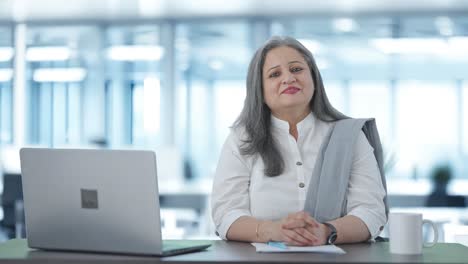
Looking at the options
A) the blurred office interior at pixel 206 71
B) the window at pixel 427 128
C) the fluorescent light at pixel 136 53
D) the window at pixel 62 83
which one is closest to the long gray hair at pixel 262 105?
the blurred office interior at pixel 206 71

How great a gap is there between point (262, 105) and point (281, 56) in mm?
175

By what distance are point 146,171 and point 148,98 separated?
8.31 meters

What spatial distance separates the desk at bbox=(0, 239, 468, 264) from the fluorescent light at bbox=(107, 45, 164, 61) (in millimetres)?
8208

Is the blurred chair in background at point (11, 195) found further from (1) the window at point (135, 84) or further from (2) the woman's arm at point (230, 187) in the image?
(2) the woman's arm at point (230, 187)

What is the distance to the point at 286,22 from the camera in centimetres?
977

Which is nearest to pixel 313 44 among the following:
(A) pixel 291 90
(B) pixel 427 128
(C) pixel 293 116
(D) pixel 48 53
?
(B) pixel 427 128

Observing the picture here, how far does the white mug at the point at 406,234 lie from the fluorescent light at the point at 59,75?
8.66m

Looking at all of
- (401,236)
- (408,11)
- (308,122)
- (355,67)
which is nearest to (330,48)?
(355,67)

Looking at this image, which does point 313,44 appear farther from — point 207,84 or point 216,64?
point 207,84

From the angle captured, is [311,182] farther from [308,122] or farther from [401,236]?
[401,236]

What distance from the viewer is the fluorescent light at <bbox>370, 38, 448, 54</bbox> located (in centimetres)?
Answer: 950

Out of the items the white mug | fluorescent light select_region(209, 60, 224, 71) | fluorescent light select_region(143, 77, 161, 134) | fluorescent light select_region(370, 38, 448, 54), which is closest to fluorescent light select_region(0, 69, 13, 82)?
fluorescent light select_region(143, 77, 161, 134)

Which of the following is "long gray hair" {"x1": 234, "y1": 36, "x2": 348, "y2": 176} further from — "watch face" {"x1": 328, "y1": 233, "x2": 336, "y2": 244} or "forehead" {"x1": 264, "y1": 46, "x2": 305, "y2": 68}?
"watch face" {"x1": 328, "y1": 233, "x2": 336, "y2": 244}

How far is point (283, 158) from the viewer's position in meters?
2.51
